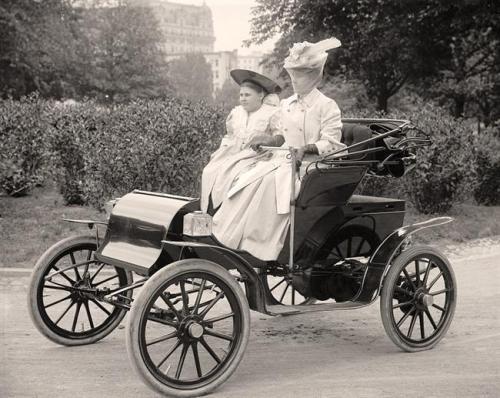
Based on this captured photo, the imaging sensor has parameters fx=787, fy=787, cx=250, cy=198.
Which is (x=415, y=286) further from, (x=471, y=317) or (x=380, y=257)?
(x=471, y=317)

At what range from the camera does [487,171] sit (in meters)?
14.6

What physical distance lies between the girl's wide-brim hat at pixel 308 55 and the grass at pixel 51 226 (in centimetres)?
439

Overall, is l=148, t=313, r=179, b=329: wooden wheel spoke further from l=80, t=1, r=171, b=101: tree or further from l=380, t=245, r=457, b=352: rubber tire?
l=80, t=1, r=171, b=101: tree

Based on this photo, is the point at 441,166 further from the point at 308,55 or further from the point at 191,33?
the point at 191,33

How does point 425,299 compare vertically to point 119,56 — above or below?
below

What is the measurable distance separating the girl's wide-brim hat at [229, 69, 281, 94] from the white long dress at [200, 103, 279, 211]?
134mm

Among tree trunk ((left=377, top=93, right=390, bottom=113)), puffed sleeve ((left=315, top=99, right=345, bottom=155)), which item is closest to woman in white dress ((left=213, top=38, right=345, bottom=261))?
puffed sleeve ((left=315, top=99, right=345, bottom=155))

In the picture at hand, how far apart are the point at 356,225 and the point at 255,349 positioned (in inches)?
45.0

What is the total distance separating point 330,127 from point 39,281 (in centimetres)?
222

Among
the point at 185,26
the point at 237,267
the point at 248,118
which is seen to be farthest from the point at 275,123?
the point at 185,26

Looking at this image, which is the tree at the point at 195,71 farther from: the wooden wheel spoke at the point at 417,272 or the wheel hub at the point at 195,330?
the wheel hub at the point at 195,330

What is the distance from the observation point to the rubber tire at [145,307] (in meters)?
4.29

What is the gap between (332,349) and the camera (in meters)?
5.61

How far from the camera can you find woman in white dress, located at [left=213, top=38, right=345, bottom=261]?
5055mm
